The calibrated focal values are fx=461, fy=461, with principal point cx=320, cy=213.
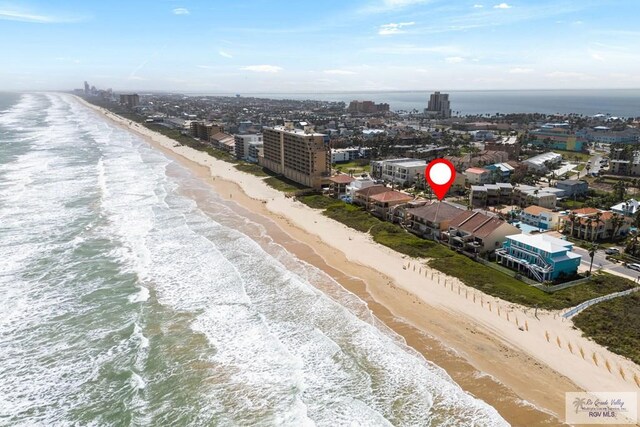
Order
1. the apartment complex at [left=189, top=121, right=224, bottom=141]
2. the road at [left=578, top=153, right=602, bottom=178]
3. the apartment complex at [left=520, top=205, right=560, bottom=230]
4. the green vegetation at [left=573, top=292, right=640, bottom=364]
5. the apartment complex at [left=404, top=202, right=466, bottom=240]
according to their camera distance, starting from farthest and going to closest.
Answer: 1. the apartment complex at [left=189, top=121, right=224, bottom=141]
2. the road at [left=578, top=153, right=602, bottom=178]
3. the apartment complex at [left=520, top=205, right=560, bottom=230]
4. the apartment complex at [left=404, top=202, right=466, bottom=240]
5. the green vegetation at [left=573, top=292, right=640, bottom=364]

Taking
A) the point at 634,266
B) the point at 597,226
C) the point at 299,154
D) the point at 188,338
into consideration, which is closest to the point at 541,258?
the point at 634,266

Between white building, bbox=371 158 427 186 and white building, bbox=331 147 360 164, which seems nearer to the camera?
white building, bbox=371 158 427 186

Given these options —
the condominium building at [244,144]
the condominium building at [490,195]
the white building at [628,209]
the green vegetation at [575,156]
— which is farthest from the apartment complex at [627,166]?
the condominium building at [244,144]

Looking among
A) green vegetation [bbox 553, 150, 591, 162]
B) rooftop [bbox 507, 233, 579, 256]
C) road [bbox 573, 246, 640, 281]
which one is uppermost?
rooftop [bbox 507, 233, 579, 256]

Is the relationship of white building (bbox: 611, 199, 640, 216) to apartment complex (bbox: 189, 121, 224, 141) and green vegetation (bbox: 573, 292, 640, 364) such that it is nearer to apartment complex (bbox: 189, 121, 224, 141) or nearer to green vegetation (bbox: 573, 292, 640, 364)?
green vegetation (bbox: 573, 292, 640, 364)

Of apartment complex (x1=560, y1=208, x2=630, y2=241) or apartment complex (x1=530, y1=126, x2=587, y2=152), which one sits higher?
apartment complex (x1=530, y1=126, x2=587, y2=152)

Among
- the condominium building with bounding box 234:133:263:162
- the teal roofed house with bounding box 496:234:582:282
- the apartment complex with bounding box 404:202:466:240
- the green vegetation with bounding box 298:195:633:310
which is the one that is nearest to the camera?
the green vegetation with bounding box 298:195:633:310

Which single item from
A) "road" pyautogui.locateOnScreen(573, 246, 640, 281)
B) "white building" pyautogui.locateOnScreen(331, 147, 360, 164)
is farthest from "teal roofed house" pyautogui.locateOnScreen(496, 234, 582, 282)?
"white building" pyautogui.locateOnScreen(331, 147, 360, 164)
